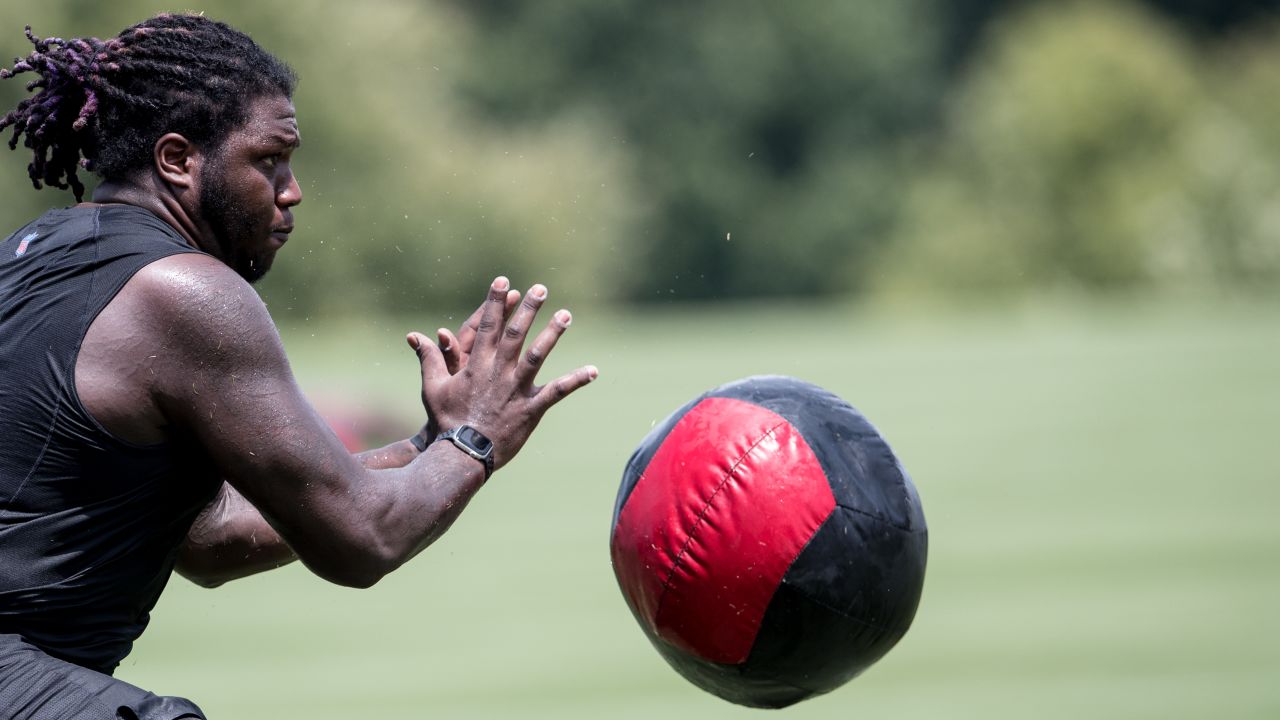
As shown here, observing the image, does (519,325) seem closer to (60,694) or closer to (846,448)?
(846,448)

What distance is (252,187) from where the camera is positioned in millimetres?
3939

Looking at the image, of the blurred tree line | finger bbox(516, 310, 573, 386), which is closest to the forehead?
finger bbox(516, 310, 573, 386)

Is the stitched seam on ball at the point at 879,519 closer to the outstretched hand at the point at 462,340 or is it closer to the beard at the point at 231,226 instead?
the outstretched hand at the point at 462,340

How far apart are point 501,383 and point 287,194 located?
28.2 inches

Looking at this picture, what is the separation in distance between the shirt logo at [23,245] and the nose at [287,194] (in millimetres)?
568

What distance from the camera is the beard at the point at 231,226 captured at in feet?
12.8

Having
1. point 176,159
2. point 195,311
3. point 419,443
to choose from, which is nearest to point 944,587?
point 419,443

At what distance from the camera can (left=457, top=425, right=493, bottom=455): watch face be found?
4.14 metres

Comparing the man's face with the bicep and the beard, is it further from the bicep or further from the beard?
the bicep

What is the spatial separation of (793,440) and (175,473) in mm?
1834

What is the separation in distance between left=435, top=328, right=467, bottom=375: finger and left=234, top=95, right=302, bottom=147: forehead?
2.16 feet

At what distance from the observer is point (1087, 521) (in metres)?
13.7

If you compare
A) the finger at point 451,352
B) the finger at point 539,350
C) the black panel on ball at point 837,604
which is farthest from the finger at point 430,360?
Answer: the black panel on ball at point 837,604

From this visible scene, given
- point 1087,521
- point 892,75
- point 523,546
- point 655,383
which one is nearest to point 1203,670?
point 1087,521
